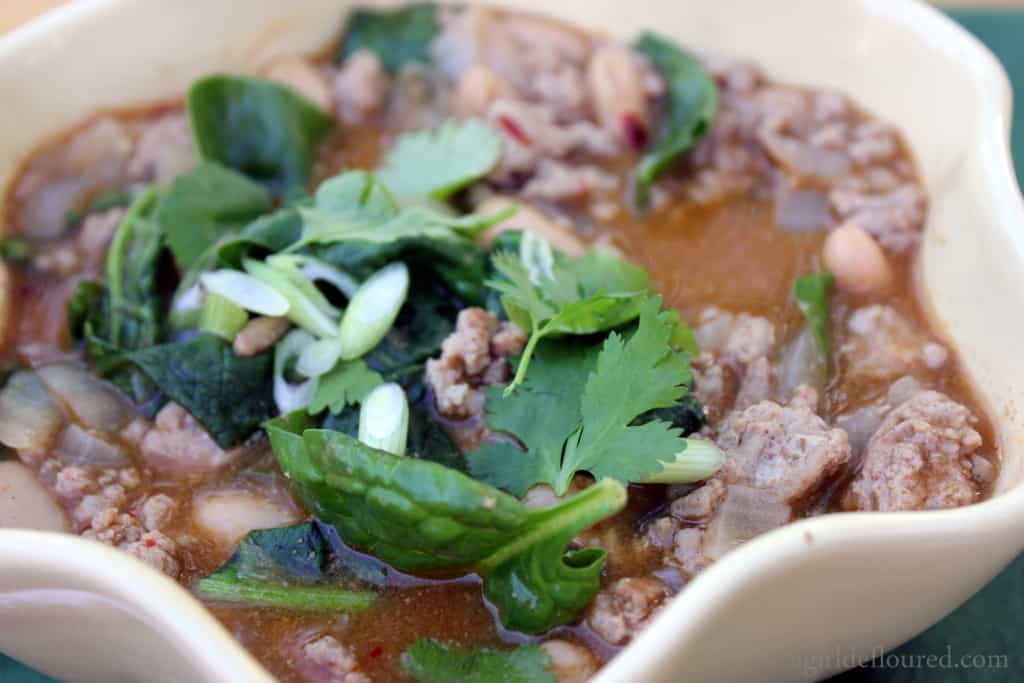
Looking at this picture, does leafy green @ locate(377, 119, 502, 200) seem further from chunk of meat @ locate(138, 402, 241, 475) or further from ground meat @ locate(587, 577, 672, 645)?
ground meat @ locate(587, 577, 672, 645)

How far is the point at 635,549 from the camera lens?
217 centimetres

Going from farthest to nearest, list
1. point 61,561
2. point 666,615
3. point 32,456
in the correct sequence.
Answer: point 32,456 → point 61,561 → point 666,615

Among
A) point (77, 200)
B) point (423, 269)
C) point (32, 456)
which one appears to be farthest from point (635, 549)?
point (77, 200)

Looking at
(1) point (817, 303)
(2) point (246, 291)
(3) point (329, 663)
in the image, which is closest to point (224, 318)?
(2) point (246, 291)

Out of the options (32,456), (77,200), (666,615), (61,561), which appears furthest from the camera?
(77,200)

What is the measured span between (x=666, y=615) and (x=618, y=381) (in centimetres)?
52

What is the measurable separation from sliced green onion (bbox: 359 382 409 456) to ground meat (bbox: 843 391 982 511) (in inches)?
36.0

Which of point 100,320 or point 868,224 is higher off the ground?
point 868,224

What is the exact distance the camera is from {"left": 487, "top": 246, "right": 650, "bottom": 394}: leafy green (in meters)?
2.23

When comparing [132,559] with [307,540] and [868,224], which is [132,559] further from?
[868,224]

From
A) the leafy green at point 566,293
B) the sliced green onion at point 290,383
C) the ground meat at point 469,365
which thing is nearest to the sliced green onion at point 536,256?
the leafy green at point 566,293

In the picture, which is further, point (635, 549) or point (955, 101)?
point (955, 101)

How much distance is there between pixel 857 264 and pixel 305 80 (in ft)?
5.46

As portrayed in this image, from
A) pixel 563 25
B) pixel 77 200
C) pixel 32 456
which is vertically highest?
pixel 563 25
